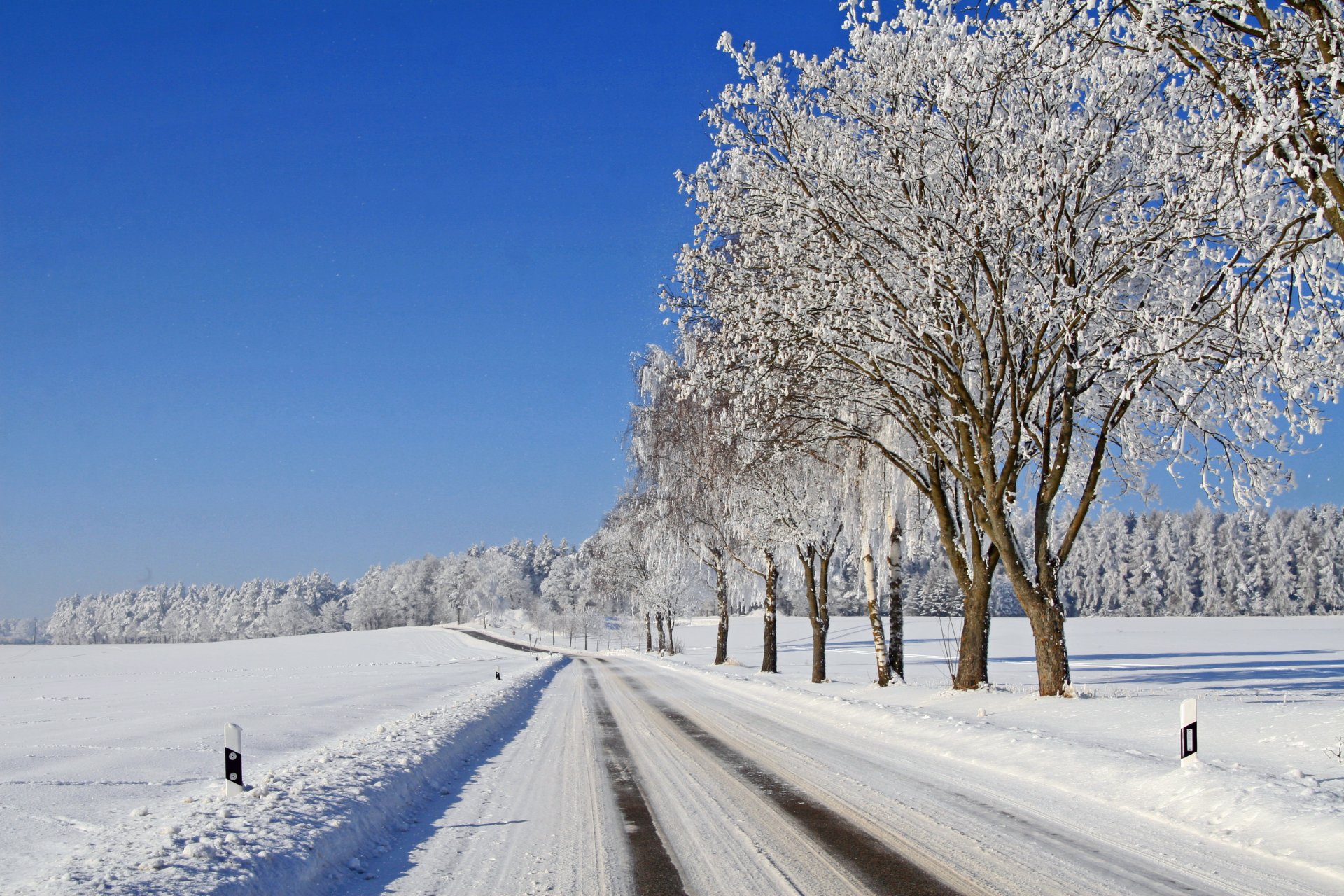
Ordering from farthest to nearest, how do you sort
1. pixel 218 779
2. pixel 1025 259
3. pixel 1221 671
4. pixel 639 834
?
1. pixel 1221 671
2. pixel 1025 259
3. pixel 218 779
4. pixel 639 834

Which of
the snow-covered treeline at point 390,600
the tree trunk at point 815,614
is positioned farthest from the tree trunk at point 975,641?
the snow-covered treeline at point 390,600

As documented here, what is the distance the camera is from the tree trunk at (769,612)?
26672 mm

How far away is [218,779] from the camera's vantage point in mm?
8711

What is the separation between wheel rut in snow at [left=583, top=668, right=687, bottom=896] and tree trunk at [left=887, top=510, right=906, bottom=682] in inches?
385

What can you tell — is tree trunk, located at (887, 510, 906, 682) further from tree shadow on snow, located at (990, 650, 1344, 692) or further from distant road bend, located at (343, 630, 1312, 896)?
distant road bend, located at (343, 630, 1312, 896)

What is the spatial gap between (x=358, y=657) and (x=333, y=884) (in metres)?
66.6

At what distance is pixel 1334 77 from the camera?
6352 millimetres

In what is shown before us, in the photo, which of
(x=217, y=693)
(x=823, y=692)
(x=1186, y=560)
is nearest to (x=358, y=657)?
(x=217, y=693)

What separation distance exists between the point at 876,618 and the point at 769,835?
49.8 feet

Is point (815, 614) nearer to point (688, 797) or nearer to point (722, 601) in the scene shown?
point (722, 601)

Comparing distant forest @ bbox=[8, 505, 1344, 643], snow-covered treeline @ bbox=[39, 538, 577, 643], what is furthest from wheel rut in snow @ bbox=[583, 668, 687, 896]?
snow-covered treeline @ bbox=[39, 538, 577, 643]

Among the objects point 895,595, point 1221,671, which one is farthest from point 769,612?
point 1221,671

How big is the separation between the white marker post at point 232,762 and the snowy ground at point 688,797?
160mm

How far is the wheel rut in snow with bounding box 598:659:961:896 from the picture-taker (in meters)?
4.70
